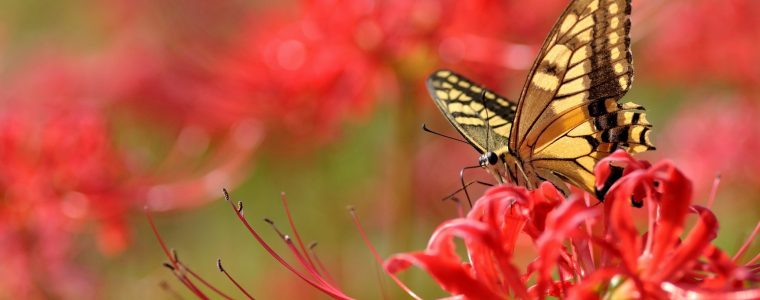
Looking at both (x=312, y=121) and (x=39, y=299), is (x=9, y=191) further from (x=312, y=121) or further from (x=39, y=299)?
(x=312, y=121)

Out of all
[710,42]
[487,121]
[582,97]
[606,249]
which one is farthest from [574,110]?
[710,42]

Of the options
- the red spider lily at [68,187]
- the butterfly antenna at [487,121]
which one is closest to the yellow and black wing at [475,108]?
the butterfly antenna at [487,121]

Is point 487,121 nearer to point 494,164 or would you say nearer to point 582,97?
point 494,164

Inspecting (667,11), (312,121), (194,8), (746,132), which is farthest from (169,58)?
(746,132)

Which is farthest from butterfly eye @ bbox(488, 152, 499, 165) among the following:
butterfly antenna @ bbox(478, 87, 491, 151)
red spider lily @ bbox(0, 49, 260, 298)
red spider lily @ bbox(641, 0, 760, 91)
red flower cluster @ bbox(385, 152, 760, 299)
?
red spider lily @ bbox(641, 0, 760, 91)

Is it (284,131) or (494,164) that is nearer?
(494,164)
